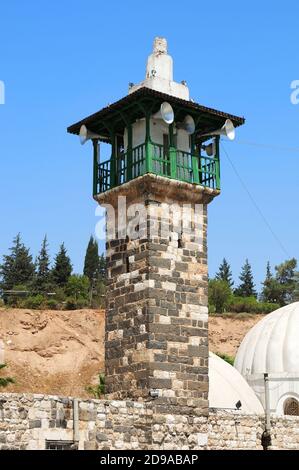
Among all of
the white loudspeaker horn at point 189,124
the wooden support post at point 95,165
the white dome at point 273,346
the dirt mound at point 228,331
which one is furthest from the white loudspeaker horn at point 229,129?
the dirt mound at point 228,331

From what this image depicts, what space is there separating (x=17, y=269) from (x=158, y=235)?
146 feet

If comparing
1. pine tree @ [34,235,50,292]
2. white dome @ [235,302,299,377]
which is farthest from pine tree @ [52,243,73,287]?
white dome @ [235,302,299,377]

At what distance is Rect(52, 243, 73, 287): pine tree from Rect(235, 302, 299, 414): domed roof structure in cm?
3385

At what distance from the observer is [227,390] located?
63.6 ft

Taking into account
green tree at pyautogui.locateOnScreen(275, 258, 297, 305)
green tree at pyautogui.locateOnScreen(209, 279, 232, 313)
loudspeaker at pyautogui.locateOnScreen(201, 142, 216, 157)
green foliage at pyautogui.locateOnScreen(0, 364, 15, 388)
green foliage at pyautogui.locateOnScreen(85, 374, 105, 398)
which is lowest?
green foliage at pyautogui.locateOnScreen(85, 374, 105, 398)

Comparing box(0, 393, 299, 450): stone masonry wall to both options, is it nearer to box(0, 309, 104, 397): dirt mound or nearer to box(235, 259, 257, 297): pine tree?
box(0, 309, 104, 397): dirt mound

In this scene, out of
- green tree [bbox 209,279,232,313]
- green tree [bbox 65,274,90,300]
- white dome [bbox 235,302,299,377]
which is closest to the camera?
white dome [bbox 235,302,299,377]

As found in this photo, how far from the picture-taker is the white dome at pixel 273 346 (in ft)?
77.5

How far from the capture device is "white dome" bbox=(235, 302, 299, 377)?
23625 millimetres

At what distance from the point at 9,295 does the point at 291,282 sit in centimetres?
2670

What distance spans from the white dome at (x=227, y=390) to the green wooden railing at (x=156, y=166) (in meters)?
5.16

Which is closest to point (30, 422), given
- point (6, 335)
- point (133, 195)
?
point (133, 195)

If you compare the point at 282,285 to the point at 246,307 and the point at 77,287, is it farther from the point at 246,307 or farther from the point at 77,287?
the point at 77,287
